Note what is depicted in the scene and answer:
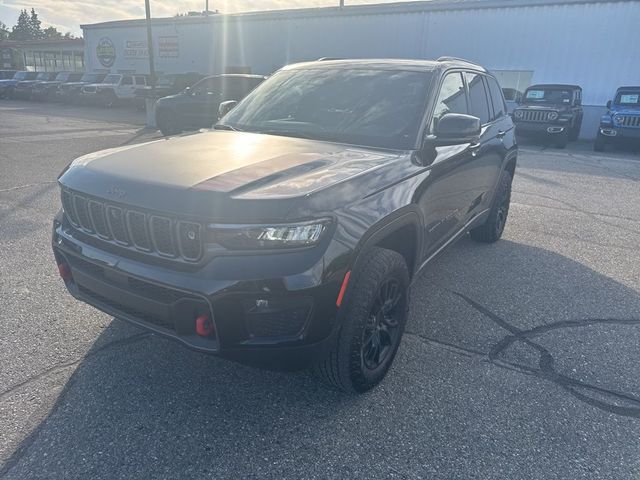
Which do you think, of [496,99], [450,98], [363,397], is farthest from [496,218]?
[363,397]

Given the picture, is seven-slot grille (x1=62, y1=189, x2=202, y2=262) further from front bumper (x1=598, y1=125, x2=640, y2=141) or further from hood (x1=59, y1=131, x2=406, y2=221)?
front bumper (x1=598, y1=125, x2=640, y2=141)

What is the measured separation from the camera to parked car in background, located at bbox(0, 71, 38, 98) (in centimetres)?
2836

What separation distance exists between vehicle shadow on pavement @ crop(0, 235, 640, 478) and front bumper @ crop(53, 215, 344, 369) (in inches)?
19.0

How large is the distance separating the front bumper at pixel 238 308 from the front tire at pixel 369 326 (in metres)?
0.17

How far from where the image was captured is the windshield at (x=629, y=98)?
1419cm

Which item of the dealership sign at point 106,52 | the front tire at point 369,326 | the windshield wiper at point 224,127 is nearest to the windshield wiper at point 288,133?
the windshield wiper at point 224,127

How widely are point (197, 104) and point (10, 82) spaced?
21616 millimetres

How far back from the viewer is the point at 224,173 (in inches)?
90.2

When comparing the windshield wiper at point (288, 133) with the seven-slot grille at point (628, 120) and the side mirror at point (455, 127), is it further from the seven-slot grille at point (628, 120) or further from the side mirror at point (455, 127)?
the seven-slot grille at point (628, 120)

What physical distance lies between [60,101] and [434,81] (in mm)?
28383

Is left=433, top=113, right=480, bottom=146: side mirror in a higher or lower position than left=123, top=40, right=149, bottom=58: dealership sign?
lower

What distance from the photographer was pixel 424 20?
69.9 feet

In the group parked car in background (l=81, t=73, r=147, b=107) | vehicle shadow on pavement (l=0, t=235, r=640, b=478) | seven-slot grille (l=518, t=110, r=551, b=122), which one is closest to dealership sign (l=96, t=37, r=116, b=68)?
parked car in background (l=81, t=73, r=147, b=107)

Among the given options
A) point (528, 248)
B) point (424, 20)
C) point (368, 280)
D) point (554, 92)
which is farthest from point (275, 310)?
point (424, 20)
